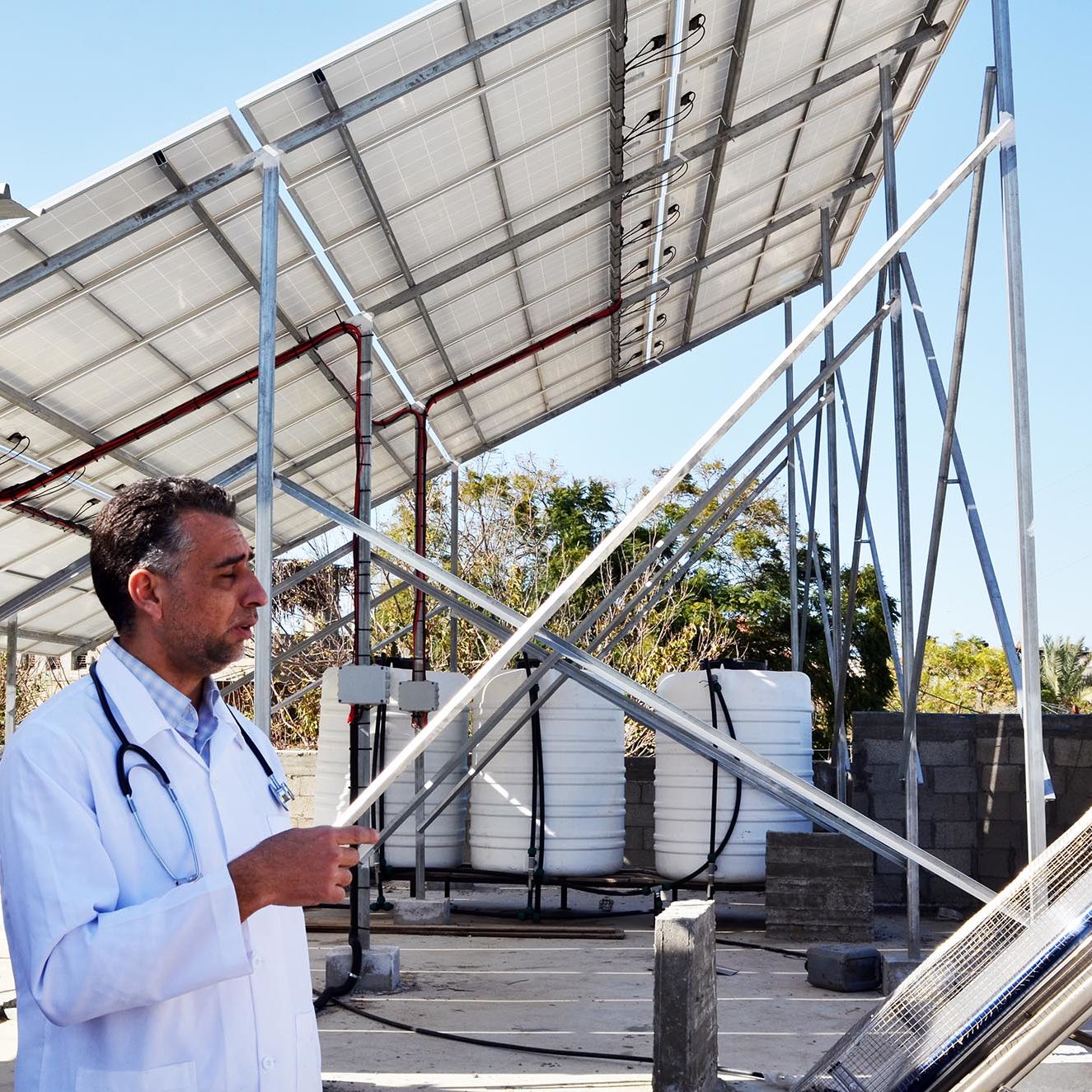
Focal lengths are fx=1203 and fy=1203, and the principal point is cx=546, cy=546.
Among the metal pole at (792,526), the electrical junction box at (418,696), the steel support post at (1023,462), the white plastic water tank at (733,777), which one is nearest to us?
the steel support post at (1023,462)

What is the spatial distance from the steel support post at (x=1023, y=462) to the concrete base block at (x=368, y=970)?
→ 3330 mm

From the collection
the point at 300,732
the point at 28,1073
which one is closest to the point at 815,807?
the point at 28,1073

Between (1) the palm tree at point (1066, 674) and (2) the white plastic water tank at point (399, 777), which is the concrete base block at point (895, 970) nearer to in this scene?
(2) the white plastic water tank at point (399, 777)

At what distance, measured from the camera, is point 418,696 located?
Answer: 825 centimetres

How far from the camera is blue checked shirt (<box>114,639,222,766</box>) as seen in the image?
1.99 metres

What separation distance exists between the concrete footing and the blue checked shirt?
2.73 meters

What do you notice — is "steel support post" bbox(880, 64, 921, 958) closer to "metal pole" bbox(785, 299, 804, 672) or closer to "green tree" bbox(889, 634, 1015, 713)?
"metal pole" bbox(785, 299, 804, 672)

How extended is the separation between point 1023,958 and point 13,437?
6.51 metres

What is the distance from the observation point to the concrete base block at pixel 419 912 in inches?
344

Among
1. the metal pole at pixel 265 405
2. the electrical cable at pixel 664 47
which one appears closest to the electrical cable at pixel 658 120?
the electrical cable at pixel 664 47

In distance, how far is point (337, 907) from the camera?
9.59 metres

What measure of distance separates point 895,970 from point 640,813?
4173 mm

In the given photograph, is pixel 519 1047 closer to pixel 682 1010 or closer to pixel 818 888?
pixel 682 1010

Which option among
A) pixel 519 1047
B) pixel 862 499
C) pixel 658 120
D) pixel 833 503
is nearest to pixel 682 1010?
pixel 519 1047
